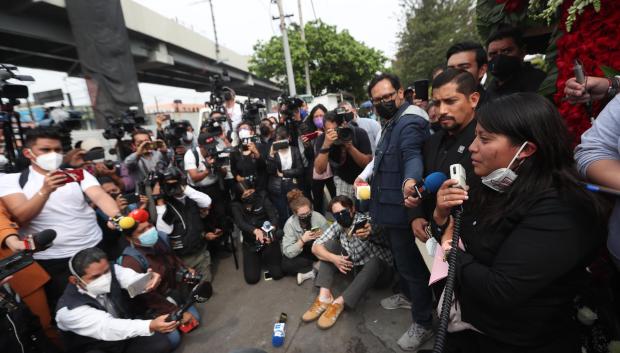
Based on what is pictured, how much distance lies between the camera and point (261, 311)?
124 inches

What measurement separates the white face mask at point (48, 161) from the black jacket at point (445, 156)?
9.14 feet

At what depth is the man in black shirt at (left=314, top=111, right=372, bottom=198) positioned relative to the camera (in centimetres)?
279

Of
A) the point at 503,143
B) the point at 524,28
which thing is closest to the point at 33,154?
the point at 503,143

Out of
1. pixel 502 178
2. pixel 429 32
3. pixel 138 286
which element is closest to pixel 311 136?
pixel 138 286

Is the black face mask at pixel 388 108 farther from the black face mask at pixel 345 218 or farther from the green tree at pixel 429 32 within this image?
→ the green tree at pixel 429 32

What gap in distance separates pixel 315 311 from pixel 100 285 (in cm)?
178

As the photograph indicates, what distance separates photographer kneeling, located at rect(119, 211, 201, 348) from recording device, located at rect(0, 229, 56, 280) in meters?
0.69

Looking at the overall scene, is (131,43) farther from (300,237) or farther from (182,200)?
(300,237)

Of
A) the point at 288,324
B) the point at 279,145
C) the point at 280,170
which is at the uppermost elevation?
the point at 279,145

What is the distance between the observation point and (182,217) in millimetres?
3557

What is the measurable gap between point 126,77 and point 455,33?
16.1m

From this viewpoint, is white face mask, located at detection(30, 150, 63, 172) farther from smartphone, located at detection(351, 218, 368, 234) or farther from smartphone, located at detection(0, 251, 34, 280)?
smartphone, located at detection(351, 218, 368, 234)

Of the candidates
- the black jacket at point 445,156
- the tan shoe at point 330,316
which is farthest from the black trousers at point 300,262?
the black jacket at point 445,156

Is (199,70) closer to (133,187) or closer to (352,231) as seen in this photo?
(133,187)
